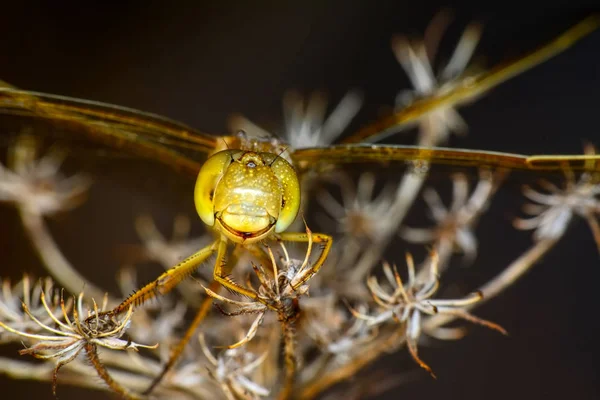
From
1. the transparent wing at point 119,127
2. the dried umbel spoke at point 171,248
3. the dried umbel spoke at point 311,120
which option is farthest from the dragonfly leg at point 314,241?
the dried umbel spoke at point 311,120

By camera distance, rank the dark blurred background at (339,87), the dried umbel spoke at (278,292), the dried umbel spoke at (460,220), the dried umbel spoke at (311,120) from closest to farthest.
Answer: the dried umbel spoke at (278,292) < the dried umbel spoke at (460,220) < the dark blurred background at (339,87) < the dried umbel spoke at (311,120)

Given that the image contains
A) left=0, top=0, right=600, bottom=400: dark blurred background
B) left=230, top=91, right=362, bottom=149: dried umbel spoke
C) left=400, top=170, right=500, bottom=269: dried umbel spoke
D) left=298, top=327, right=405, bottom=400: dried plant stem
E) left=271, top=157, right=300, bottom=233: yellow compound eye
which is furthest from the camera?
left=230, top=91, right=362, bottom=149: dried umbel spoke

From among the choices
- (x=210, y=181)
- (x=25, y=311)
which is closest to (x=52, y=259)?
(x=25, y=311)

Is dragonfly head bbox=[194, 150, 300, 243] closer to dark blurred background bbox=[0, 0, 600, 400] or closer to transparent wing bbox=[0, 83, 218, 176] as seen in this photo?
transparent wing bbox=[0, 83, 218, 176]

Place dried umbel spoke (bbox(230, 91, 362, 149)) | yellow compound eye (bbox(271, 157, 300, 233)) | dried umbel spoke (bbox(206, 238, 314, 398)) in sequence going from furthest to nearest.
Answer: dried umbel spoke (bbox(230, 91, 362, 149)), yellow compound eye (bbox(271, 157, 300, 233)), dried umbel spoke (bbox(206, 238, 314, 398))

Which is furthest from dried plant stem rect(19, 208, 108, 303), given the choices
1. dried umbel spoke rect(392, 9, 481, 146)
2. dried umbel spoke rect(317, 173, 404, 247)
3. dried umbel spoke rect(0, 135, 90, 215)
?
dried umbel spoke rect(392, 9, 481, 146)

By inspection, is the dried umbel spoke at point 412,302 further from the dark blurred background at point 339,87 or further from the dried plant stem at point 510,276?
the dark blurred background at point 339,87

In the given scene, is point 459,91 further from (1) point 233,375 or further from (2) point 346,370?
(1) point 233,375
